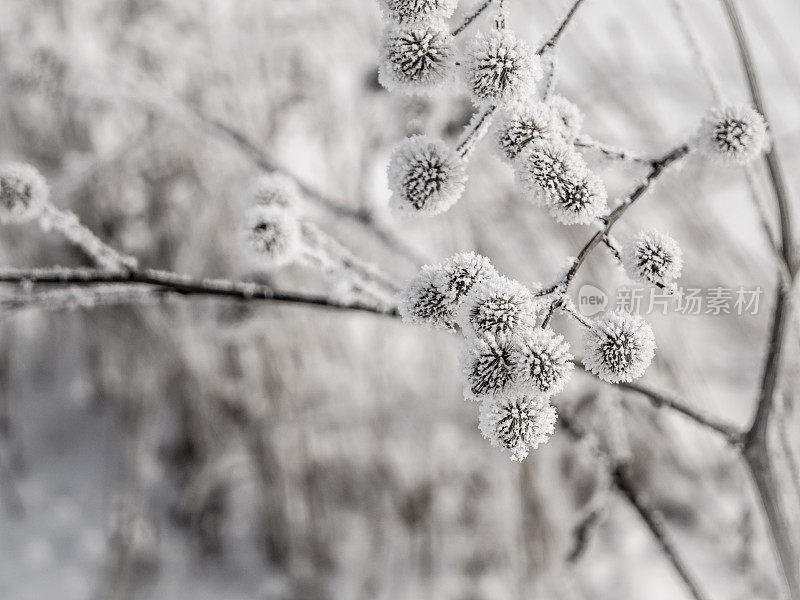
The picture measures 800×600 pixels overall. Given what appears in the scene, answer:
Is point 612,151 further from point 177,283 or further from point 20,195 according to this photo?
point 20,195

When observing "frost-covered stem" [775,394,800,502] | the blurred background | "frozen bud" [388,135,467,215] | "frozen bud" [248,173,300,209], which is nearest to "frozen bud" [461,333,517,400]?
"frozen bud" [388,135,467,215]

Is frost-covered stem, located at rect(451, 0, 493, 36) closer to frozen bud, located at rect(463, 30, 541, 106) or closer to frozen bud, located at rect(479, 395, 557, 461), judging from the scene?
frozen bud, located at rect(463, 30, 541, 106)

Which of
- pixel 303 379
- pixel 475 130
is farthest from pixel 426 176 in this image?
pixel 303 379

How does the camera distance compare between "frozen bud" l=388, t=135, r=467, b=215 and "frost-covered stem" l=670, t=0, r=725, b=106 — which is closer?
"frozen bud" l=388, t=135, r=467, b=215

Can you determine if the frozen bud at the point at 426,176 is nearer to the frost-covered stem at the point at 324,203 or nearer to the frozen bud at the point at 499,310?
the frozen bud at the point at 499,310

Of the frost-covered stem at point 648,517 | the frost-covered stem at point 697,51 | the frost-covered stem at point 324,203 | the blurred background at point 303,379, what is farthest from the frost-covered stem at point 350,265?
the blurred background at point 303,379

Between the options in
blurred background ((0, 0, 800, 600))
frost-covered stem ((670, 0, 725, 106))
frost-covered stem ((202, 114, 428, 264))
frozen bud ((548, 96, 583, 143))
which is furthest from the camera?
blurred background ((0, 0, 800, 600))

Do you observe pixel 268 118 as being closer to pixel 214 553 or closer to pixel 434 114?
pixel 434 114
